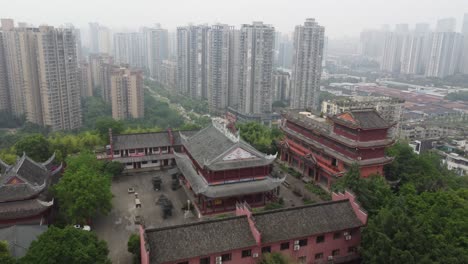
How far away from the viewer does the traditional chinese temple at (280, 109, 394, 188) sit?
32.0 m

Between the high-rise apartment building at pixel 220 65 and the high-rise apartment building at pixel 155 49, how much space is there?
49.0 metres

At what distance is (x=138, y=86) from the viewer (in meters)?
71.3

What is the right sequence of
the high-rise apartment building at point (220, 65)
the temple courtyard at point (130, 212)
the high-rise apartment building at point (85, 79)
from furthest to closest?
the high-rise apartment building at point (85, 79)
the high-rise apartment building at point (220, 65)
the temple courtyard at point (130, 212)

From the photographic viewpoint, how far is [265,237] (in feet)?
68.6

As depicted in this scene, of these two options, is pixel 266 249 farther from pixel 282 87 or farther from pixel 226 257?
pixel 282 87

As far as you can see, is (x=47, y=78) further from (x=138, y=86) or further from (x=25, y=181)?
(x=25, y=181)

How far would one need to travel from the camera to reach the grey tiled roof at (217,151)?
28453 mm

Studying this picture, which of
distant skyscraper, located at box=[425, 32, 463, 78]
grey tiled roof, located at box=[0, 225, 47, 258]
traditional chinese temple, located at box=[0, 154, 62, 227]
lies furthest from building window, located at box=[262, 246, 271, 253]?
distant skyscraper, located at box=[425, 32, 463, 78]

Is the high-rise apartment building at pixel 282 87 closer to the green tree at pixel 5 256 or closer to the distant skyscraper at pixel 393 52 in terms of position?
the green tree at pixel 5 256

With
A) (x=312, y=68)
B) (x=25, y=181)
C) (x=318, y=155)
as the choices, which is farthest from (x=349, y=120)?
(x=312, y=68)

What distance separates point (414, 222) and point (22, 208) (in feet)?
80.1

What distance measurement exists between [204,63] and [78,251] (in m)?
79.3

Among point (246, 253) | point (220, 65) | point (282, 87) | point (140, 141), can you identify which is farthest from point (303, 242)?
point (282, 87)

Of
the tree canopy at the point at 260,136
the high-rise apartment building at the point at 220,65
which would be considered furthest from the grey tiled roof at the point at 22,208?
the high-rise apartment building at the point at 220,65
